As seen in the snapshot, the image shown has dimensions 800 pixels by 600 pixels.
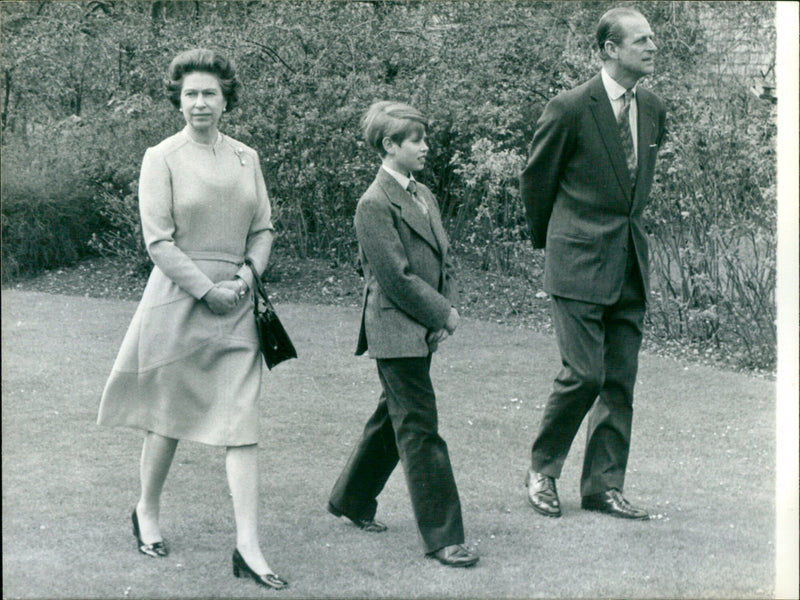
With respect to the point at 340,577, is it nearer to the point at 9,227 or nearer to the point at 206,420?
the point at 206,420

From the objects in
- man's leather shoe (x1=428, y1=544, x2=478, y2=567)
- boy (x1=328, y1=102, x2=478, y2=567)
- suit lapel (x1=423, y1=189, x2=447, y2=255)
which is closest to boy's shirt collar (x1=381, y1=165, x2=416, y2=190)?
boy (x1=328, y1=102, x2=478, y2=567)

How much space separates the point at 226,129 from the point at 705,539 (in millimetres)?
7752

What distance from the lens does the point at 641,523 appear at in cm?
520

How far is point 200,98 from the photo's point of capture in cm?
441

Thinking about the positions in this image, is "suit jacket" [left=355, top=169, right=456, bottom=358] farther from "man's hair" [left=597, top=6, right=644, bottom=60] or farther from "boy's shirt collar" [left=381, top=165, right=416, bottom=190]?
"man's hair" [left=597, top=6, right=644, bottom=60]

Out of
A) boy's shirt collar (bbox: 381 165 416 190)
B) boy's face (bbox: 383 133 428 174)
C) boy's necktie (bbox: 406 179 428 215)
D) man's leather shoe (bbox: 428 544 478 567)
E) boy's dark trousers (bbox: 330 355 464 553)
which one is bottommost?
man's leather shoe (bbox: 428 544 478 567)

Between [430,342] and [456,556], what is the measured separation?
2.83ft

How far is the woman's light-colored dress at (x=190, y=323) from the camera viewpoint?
439cm

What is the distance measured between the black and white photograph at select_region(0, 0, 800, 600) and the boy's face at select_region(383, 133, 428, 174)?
0.04ft

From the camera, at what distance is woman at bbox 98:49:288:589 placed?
438 centimetres

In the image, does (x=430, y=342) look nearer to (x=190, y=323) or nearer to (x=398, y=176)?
(x=398, y=176)

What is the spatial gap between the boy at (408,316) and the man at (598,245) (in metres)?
0.86

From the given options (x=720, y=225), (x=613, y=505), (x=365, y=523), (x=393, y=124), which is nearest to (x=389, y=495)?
(x=365, y=523)

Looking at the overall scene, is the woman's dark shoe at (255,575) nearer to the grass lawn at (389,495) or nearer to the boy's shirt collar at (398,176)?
the grass lawn at (389,495)
